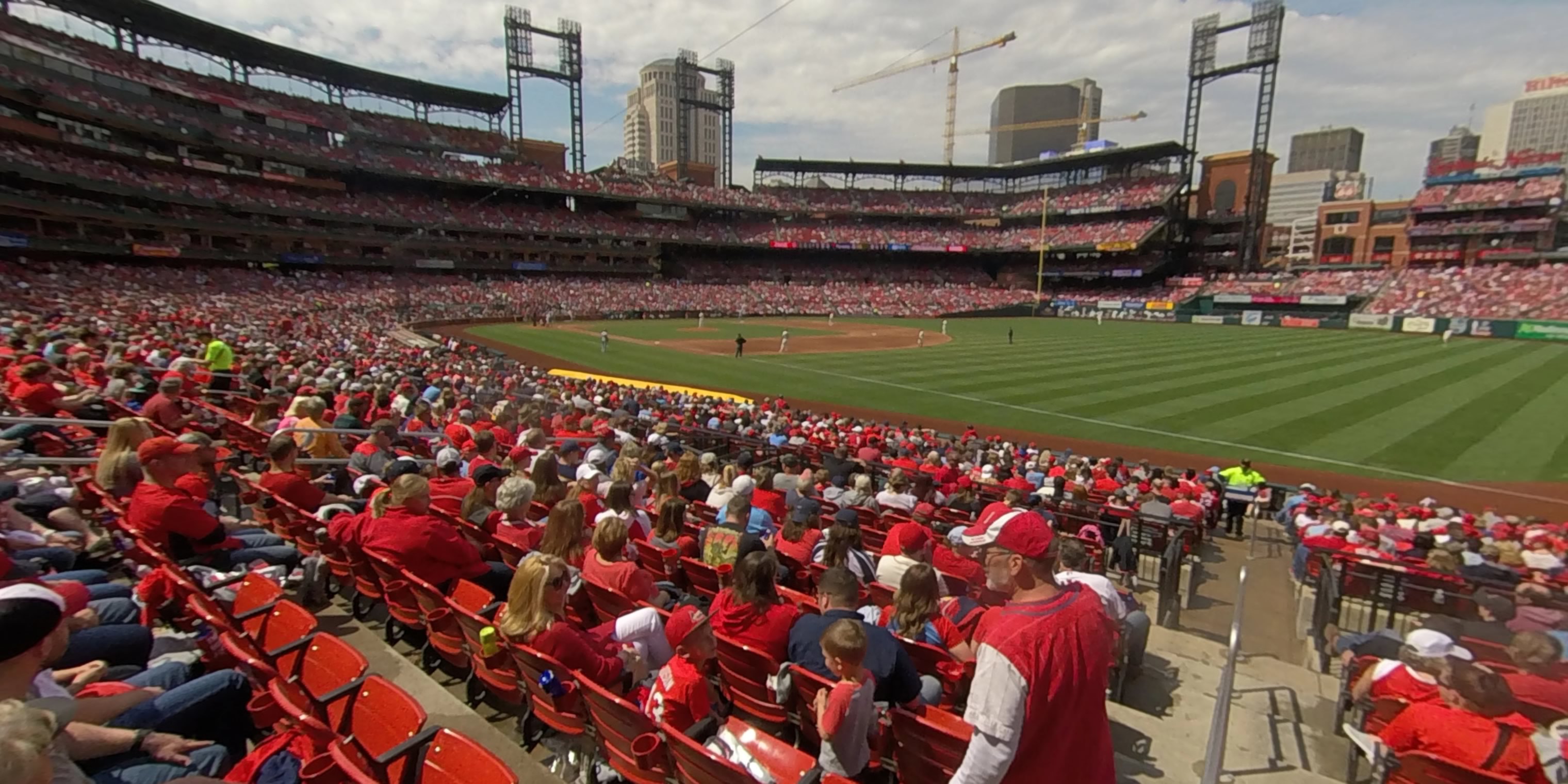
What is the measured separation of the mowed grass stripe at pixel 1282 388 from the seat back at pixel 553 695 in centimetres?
2145

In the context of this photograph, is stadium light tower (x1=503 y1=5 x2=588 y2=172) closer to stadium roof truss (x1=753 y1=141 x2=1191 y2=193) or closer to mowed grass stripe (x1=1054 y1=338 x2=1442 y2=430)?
stadium roof truss (x1=753 y1=141 x2=1191 y2=193)

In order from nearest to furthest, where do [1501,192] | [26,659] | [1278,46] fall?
[26,659]
[1501,192]
[1278,46]

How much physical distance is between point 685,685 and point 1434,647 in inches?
181

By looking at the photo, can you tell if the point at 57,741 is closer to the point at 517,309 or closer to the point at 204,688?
the point at 204,688

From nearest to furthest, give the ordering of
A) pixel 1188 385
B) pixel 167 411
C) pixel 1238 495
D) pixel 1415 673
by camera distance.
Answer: pixel 1415 673 → pixel 167 411 → pixel 1238 495 → pixel 1188 385

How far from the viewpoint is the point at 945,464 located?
1298cm

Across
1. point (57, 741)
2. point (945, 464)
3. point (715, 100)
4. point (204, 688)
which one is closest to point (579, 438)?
point (945, 464)

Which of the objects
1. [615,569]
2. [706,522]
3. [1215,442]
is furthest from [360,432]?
[1215,442]

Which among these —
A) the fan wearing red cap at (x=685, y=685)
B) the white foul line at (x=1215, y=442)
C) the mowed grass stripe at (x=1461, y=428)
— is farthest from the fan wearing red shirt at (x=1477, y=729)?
the mowed grass stripe at (x=1461, y=428)

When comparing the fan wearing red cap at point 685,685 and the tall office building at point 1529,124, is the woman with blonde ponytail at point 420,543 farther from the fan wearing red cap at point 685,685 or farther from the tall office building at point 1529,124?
the tall office building at point 1529,124

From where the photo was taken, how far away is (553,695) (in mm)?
3840

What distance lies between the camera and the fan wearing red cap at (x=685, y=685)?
12.0 ft

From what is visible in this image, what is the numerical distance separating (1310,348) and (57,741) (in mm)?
50729

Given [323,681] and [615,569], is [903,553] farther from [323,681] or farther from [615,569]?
[323,681]
